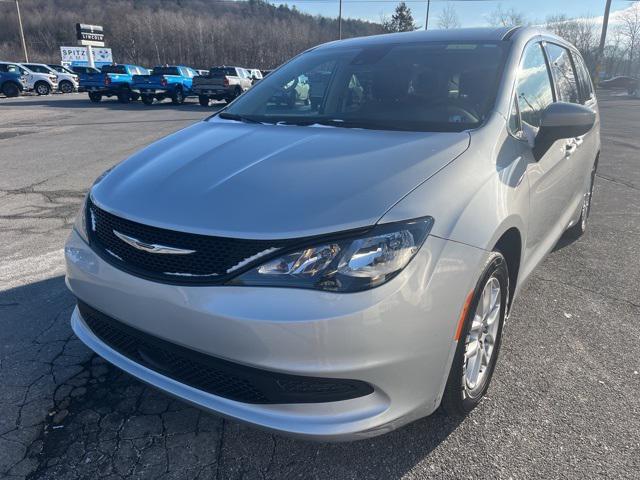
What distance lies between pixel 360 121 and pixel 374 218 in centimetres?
119

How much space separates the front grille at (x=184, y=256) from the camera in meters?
1.78

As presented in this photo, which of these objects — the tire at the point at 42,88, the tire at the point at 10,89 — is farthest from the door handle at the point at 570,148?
the tire at the point at 42,88

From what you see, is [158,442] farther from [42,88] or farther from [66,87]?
[66,87]

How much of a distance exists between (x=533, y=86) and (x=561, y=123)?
1.92ft

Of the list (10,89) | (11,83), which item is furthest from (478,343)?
(10,89)

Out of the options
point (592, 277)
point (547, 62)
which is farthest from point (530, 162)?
point (592, 277)

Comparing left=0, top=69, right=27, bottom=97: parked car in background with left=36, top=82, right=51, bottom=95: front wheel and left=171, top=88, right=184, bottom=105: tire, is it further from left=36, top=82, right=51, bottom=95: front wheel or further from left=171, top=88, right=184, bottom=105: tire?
left=171, top=88, right=184, bottom=105: tire

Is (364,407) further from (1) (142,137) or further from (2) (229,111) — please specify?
(1) (142,137)

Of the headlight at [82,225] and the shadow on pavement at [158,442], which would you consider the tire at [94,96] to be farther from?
the headlight at [82,225]

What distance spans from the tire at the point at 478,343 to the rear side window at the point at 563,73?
1819 mm

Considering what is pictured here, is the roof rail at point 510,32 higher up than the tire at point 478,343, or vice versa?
the roof rail at point 510,32

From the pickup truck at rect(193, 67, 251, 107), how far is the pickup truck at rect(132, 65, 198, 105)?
181 centimetres

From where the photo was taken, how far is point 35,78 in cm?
2858

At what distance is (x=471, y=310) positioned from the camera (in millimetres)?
2035
